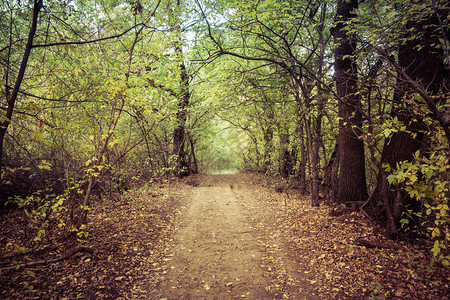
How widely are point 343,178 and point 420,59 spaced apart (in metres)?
3.49

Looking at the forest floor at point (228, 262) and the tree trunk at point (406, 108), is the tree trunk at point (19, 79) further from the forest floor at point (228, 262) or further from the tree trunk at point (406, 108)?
the tree trunk at point (406, 108)

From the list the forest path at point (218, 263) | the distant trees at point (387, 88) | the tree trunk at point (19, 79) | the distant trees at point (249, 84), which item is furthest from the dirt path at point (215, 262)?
the tree trunk at point (19, 79)

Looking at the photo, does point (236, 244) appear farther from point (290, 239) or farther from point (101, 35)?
point (101, 35)

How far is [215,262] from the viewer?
502 cm

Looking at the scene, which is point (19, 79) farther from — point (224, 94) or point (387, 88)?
point (387, 88)

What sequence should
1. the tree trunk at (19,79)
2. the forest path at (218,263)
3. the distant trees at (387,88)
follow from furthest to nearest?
the forest path at (218,263) < the distant trees at (387,88) < the tree trunk at (19,79)

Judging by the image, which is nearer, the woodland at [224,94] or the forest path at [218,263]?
the woodland at [224,94]

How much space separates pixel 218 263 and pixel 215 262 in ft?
0.27

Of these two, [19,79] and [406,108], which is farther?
[406,108]

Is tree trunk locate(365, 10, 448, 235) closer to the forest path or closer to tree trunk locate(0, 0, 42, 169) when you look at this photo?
the forest path

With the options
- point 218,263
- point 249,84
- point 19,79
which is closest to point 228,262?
point 218,263

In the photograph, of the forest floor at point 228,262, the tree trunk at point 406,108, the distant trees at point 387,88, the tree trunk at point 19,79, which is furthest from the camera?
the tree trunk at point 406,108

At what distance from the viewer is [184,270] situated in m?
4.73

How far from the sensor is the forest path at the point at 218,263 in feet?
13.2
